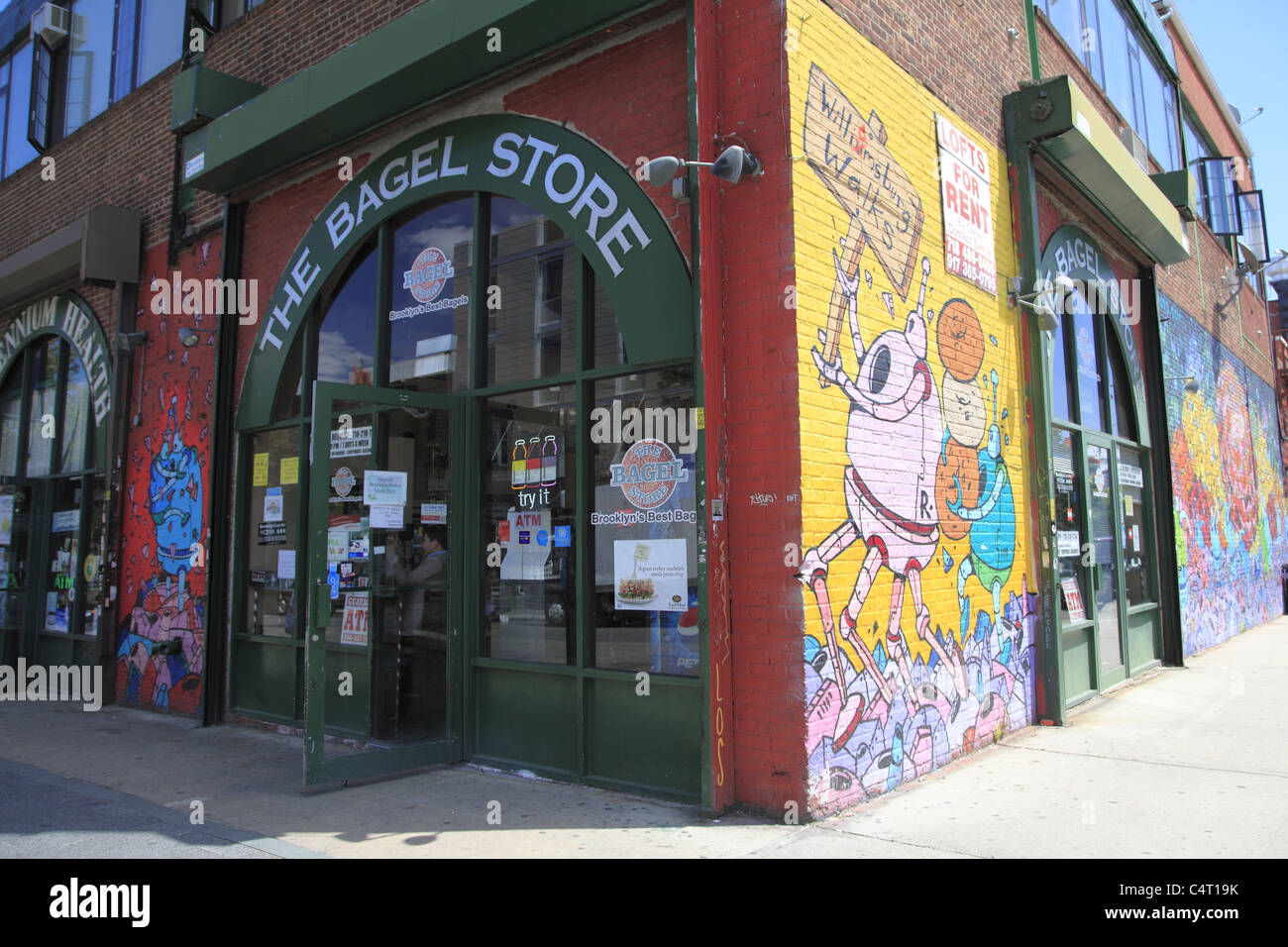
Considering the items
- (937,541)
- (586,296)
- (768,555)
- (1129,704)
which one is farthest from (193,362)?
(1129,704)

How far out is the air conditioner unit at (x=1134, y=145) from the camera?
36.9ft

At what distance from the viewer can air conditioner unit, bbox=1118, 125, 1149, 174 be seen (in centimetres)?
1126

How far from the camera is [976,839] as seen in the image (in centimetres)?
466

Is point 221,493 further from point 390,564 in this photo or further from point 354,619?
point 390,564

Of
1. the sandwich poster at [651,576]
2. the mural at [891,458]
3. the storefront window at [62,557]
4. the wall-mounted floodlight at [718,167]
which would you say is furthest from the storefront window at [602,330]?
the storefront window at [62,557]

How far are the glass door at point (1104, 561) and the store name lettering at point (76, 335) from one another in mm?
10852

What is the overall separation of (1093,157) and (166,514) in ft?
33.2

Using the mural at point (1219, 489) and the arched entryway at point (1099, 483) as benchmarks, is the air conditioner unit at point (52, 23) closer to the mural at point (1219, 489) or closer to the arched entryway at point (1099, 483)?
the arched entryway at point (1099, 483)

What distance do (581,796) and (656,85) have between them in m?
4.66

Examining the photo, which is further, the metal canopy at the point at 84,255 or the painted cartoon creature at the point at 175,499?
the metal canopy at the point at 84,255

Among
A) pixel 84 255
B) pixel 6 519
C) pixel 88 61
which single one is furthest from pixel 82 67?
pixel 6 519

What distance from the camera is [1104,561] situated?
9.49m

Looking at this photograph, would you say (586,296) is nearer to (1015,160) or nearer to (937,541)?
(937,541)

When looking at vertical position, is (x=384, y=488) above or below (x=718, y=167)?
below
